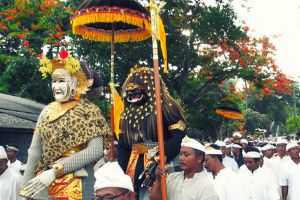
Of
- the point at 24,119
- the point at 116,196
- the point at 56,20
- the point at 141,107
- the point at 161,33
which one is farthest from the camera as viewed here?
Result: the point at 56,20

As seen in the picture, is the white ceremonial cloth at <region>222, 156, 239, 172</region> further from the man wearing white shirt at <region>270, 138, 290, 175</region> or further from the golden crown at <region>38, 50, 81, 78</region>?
the golden crown at <region>38, 50, 81, 78</region>

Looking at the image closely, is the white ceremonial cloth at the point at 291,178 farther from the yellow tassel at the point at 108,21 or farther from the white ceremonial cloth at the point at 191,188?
the white ceremonial cloth at the point at 191,188

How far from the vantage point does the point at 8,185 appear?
6145mm

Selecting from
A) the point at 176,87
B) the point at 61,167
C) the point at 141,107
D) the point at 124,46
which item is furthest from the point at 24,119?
the point at 61,167

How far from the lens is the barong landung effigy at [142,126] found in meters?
4.79

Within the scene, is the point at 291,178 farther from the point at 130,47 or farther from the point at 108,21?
the point at 130,47

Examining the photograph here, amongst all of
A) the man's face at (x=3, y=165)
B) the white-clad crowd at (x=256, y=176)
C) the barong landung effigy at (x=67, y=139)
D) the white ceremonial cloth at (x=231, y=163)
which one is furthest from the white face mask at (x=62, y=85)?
the white ceremonial cloth at (x=231, y=163)

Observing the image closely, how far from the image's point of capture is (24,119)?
1068 cm

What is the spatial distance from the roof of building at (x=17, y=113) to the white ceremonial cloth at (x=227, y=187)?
5.28 meters

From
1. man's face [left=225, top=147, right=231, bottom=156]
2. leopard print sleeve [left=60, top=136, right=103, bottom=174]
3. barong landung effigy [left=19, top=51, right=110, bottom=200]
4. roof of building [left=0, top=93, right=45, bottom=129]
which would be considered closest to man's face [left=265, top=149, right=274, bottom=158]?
man's face [left=225, top=147, right=231, bottom=156]

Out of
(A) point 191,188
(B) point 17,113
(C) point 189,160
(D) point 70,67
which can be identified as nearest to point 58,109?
(D) point 70,67

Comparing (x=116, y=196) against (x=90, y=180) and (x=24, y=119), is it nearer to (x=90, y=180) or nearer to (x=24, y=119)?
(x=90, y=180)

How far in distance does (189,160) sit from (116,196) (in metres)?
1.27

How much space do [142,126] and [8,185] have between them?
237 centimetres
